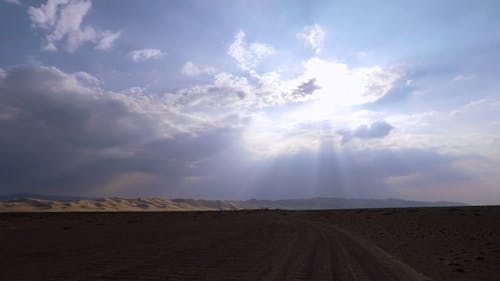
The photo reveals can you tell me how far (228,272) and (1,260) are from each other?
8.11 meters

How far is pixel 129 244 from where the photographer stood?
59.6 ft

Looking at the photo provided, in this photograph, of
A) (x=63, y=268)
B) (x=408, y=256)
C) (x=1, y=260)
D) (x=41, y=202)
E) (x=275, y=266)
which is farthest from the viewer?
(x=41, y=202)

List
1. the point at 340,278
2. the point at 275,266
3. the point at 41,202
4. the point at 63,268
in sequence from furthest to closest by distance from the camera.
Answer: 1. the point at 41,202
2. the point at 275,266
3. the point at 63,268
4. the point at 340,278

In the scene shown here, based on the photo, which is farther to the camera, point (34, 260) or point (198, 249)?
point (198, 249)

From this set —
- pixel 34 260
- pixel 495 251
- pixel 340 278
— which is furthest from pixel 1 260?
pixel 495 251

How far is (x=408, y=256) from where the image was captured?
16.2 metres

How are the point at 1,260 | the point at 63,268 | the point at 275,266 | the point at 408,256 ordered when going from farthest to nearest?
the point at 408,256, the point at 1,260, the point at 275,266, the point at 63,268

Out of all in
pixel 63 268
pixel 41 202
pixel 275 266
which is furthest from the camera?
pixel 41 202

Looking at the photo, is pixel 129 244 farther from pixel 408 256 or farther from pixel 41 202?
pixel 41 202

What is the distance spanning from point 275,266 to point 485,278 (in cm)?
655

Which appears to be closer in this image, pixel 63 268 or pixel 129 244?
pixel 63 268

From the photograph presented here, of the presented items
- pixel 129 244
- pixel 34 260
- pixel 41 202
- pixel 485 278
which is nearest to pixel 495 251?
pixel 485 278

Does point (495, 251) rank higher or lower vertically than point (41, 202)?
lower

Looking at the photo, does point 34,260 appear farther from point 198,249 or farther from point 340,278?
point 340,278
